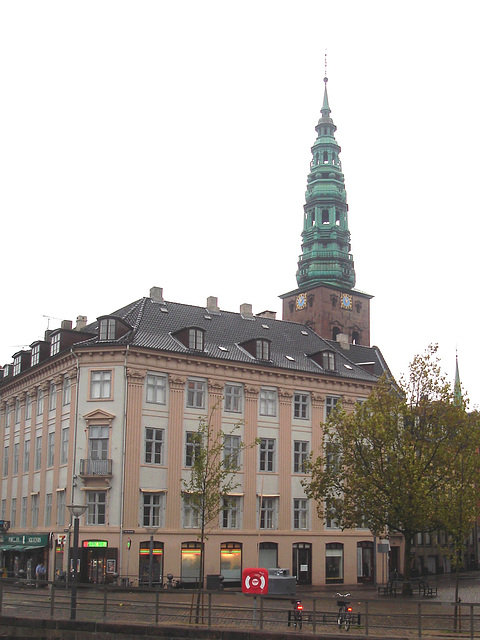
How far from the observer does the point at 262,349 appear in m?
59.7

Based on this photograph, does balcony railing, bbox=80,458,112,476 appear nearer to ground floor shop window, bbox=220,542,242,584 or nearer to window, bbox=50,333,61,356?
ground floor shop window, bbox=220,542,242,584

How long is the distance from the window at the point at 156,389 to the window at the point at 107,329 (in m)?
3.64

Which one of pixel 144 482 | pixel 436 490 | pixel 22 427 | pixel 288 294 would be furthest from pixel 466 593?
pixel 288 294

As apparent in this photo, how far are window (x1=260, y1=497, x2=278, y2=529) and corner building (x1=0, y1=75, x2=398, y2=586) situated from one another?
0.27 ft

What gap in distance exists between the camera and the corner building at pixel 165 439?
51469 mm

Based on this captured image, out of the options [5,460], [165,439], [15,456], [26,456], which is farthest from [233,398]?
[5,460]

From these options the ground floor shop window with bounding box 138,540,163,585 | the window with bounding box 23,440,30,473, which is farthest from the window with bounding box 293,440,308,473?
the window with bounding box 23,440,30,473

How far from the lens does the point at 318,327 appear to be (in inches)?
3745

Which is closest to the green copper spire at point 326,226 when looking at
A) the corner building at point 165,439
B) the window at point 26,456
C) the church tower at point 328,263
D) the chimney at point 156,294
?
the church tower at point 328,263

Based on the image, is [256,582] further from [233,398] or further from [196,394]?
[233,398]

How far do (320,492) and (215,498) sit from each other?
986cm

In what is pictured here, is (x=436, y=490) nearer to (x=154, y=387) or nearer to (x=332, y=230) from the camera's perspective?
(x=154, y=387)

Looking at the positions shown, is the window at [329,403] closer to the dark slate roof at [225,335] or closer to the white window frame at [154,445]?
the dark slate roof at [225,335]

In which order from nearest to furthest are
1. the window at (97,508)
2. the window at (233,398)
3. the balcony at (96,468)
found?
1. the window at (97,508)
2. the balcony at (96,468)
3. the window at (233,398)
